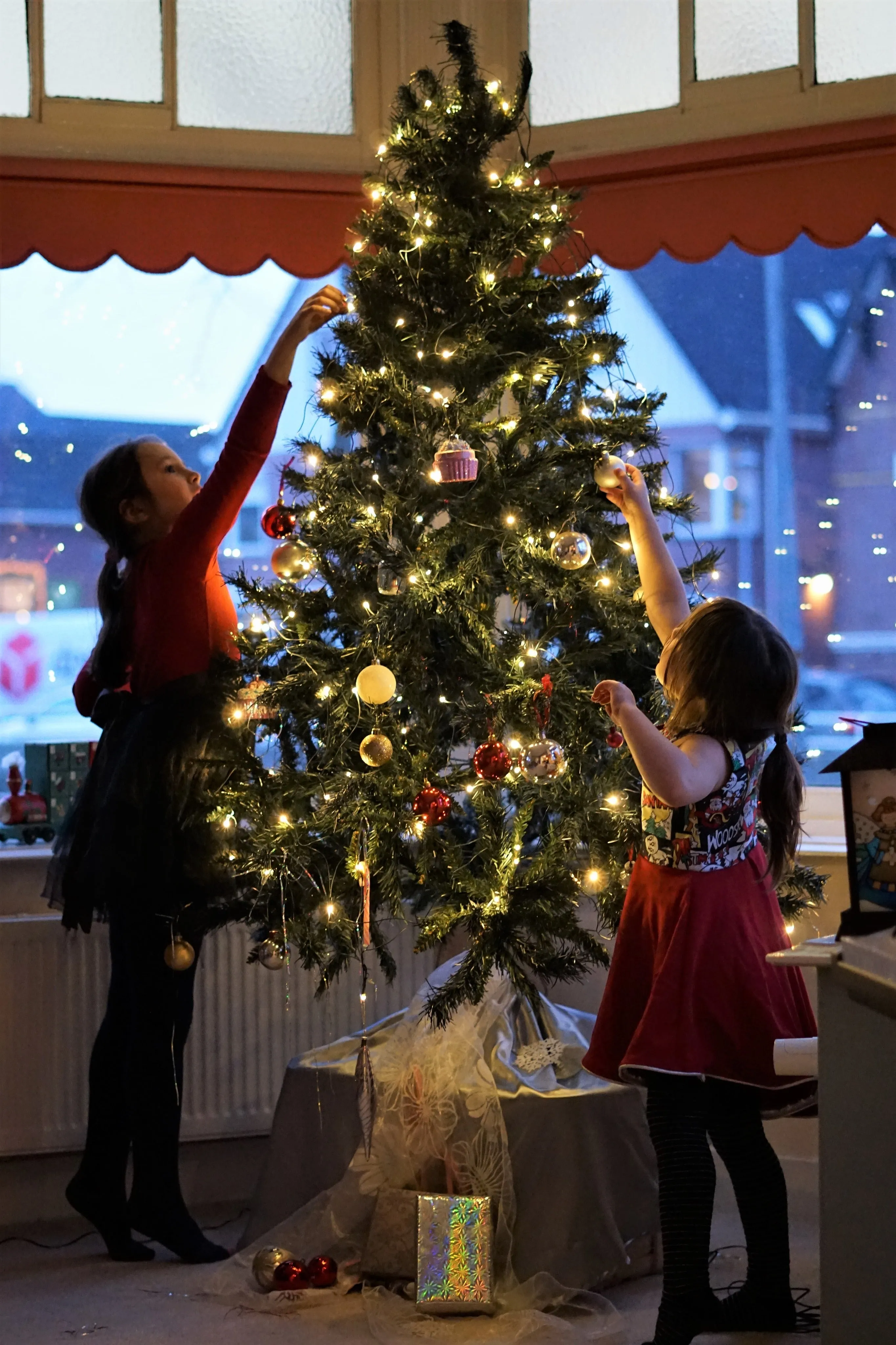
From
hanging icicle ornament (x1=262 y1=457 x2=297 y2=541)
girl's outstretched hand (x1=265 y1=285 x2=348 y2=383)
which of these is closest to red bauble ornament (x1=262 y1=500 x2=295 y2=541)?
hanging icicle ornament (x1=262 y1=457 x2=297 y2=541)

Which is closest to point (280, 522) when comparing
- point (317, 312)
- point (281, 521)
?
point (281, 521)

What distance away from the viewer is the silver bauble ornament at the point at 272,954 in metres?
2.29

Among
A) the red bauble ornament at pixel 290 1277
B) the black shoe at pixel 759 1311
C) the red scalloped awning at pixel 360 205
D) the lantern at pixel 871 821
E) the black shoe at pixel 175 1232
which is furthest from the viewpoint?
the red scalloped awning at pixel 360 205

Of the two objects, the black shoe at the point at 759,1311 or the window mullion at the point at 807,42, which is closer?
the black shoe at the point at 759,1311

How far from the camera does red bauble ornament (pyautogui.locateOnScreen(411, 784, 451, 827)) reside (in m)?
2.05

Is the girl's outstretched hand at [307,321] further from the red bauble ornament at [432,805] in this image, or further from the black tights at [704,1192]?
the black tights at [704,1192]

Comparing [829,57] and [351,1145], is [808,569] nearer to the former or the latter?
[829,57]

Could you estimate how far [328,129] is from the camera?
3139mm

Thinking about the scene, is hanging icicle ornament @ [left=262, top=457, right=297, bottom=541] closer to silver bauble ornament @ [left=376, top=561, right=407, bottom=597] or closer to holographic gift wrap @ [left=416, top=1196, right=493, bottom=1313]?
silver bauble ornament @ [left=376, top=561, right=407, bottom=597]

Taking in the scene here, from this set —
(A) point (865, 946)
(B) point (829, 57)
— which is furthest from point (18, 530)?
(A) point (865, 946)

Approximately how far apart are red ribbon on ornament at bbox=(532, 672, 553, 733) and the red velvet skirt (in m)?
0.26

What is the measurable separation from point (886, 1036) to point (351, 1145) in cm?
146

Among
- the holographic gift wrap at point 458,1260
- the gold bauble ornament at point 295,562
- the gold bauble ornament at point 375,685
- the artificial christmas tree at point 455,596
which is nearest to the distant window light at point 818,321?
the artificial christmas tree at point 455,596

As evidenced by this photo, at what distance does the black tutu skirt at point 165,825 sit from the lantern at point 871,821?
4.08 feet
